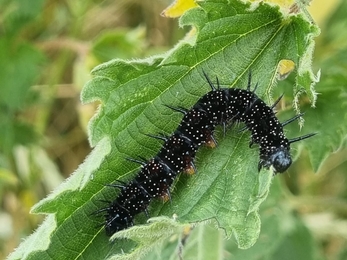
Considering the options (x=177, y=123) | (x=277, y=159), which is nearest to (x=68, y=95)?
(x=177, y=123)

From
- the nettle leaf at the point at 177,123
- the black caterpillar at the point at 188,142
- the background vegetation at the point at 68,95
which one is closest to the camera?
the nettle leaf at the point at 177,123

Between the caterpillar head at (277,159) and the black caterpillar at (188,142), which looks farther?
the black caterpillar at (188,142)

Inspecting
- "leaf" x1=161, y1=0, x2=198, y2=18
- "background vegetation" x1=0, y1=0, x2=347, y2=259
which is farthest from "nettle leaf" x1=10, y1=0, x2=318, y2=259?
"background vegetation" x1=0, y1=0, x2=347, y2=259

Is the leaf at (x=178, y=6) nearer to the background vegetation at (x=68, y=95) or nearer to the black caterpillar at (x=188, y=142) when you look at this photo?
the black caterpillar at (x=188, y=142)

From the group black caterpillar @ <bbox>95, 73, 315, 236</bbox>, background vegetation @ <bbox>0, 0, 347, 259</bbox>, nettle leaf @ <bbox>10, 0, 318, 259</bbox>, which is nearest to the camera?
nettle leaf @ <bbox>10, 0, 318, 259</bbox>

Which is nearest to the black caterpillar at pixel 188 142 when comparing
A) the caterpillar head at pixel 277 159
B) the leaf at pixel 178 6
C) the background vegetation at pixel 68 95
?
the caterpillar head at pixel 277 159

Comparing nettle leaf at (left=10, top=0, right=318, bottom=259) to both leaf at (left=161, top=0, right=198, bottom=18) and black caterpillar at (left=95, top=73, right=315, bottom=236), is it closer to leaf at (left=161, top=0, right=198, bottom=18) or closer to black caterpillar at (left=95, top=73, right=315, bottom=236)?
black caterpillar at (left=95, top=73, right=315, bottom=236)

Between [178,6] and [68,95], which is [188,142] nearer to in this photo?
[178,6]
